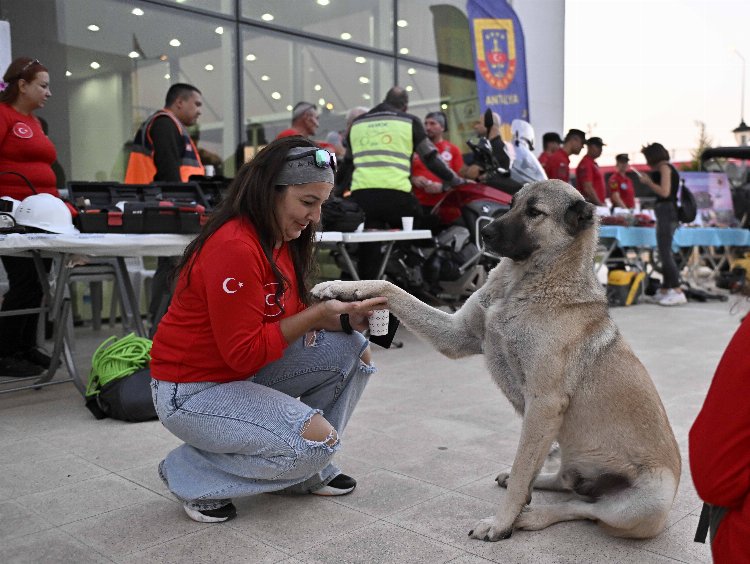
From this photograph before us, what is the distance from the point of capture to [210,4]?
7777mm

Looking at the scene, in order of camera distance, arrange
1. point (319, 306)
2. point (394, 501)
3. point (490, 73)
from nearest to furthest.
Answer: point (319, 306) < point (394, 501) < point (490, 73)

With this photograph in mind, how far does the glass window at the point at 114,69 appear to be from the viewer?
6668 mm

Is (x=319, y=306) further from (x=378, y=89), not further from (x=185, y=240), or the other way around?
(x=378, y=89)

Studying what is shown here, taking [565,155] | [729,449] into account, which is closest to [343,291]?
[729,449]

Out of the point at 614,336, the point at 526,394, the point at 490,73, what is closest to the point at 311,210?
the point at 526,394

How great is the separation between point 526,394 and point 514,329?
9.0 inches

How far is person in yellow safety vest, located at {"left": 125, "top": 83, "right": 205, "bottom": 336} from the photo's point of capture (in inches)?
207

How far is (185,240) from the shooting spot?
4164 mm

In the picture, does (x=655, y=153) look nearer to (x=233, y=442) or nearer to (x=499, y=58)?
(x=499, y=58)

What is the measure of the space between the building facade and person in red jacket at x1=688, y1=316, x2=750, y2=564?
6.77m

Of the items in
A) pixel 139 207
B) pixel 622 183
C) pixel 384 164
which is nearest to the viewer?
pixel 139 207

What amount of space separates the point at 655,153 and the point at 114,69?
6.98m

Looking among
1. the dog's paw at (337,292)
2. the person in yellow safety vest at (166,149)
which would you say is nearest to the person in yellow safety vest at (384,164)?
the person in yellow safety vest at (166,149)

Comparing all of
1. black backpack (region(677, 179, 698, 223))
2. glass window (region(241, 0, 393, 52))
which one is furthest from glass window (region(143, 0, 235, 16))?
black backpack (region(677, 179, 698, 223))
